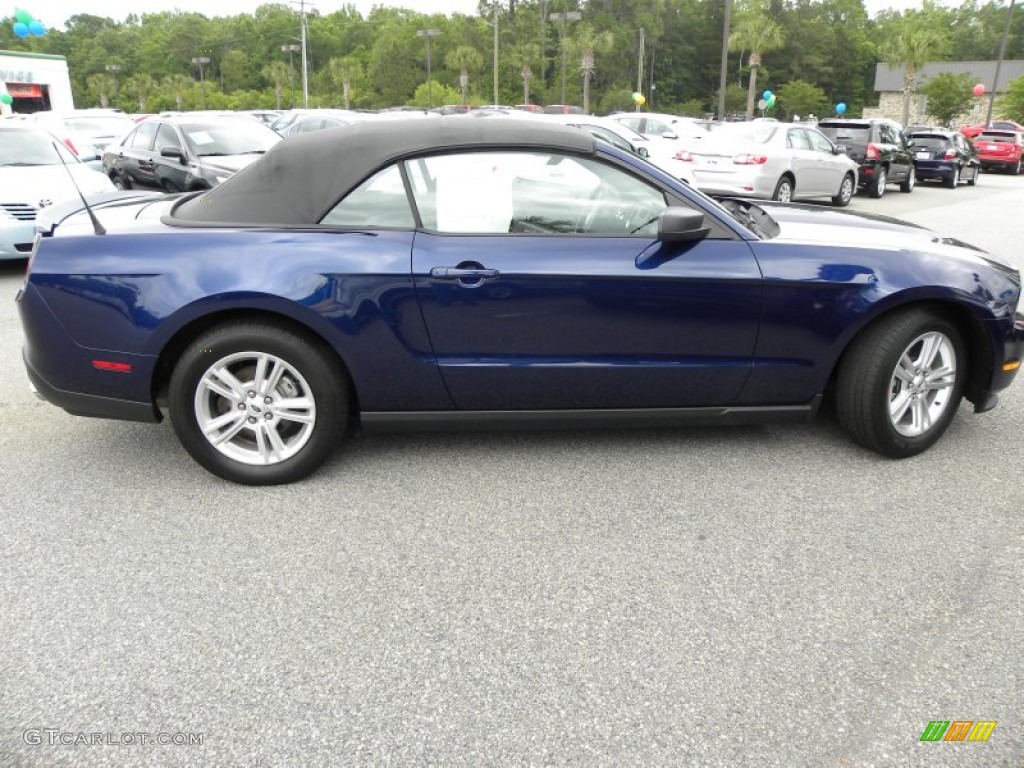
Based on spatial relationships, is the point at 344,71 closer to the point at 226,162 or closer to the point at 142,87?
the point at 142,87

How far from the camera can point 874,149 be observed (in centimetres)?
1705

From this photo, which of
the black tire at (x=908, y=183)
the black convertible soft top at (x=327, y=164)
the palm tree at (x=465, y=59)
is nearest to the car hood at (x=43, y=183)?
the black convertible soft top at (x=327, y=164)

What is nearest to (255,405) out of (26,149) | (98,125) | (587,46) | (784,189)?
→ (26,149)

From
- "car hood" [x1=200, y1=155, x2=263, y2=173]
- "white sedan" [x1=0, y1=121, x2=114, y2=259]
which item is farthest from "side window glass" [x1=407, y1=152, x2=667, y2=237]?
"car hood" [x1=200, y1=155, x2=263, y2=173]

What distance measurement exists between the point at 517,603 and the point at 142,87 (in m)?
109

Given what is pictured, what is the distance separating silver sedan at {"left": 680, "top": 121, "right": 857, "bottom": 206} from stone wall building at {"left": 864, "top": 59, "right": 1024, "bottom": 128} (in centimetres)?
5450

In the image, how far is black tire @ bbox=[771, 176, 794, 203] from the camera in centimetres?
1373

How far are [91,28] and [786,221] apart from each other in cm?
13498

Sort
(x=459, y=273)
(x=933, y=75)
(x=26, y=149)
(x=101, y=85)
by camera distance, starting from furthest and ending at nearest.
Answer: (x=101, y=85)
(x=933, y=75)
(x=26, y=149)
(x=459, y=273)

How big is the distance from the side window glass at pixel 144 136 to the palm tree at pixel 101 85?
95429 mm

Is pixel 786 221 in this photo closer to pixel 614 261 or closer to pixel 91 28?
pixel 614 261

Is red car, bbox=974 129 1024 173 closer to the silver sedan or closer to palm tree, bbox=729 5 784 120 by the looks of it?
the silver sedan

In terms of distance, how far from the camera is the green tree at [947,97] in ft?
151

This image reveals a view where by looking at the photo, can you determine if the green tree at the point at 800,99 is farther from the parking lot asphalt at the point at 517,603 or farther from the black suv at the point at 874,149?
the parking lot asphalt at the point at 517,603
